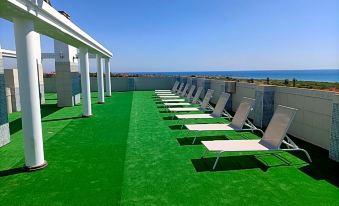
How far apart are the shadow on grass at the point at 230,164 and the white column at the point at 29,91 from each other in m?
2.74

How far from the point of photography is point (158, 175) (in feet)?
14.7

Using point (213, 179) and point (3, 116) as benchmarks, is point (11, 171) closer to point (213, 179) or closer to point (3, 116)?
point (3, 116)

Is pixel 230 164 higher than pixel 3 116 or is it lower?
lower

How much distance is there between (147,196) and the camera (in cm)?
374

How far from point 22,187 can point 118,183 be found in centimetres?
138

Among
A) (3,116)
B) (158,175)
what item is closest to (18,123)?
(3,116)

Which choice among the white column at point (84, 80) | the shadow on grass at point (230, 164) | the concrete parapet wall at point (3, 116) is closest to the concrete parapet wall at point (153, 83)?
the white column at point (84, 80)

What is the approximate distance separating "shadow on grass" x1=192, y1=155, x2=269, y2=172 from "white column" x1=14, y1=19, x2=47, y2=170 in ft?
8.98

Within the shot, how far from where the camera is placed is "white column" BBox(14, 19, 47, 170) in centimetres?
459

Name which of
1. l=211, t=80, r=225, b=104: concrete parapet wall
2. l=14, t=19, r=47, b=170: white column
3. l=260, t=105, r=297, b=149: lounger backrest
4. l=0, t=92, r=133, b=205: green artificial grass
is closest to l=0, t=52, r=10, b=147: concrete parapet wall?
l=0, t=92, r=133, b=205: green artificial grass

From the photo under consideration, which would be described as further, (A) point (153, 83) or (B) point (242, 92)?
(A) point (153, 83)

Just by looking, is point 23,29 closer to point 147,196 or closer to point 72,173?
point 72,173

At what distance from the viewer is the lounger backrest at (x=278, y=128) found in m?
5.00

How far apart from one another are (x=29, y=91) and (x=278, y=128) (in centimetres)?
438
